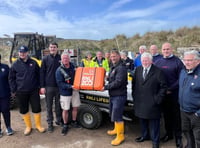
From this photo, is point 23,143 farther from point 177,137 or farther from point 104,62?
point 104,62

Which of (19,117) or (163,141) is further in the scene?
(19,117)

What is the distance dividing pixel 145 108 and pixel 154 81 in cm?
49

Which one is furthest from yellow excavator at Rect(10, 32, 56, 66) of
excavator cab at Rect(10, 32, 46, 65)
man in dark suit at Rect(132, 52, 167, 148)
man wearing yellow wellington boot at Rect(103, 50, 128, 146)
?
man in dark suit at Rect(132, 52, 167, 148)

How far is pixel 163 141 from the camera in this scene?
406 centimetres

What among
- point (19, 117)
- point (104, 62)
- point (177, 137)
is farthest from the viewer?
point (104, 62)

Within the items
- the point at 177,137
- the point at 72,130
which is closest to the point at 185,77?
the point at 177,137

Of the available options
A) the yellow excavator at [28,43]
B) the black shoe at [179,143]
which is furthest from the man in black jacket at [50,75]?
the yellow excavator at [28,43]

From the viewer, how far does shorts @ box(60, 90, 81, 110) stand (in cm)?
437

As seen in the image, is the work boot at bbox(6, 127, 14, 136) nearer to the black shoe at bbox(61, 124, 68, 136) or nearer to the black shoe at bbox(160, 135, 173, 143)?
the black shoe at bbox(61, 124, 68, 136)

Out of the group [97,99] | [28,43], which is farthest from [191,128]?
[28,43]

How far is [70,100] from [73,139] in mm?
781

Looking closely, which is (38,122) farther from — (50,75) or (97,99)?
(97,99)

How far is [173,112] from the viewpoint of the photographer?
3.82 metres

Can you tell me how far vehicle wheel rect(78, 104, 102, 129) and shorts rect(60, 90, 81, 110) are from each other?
23cm
